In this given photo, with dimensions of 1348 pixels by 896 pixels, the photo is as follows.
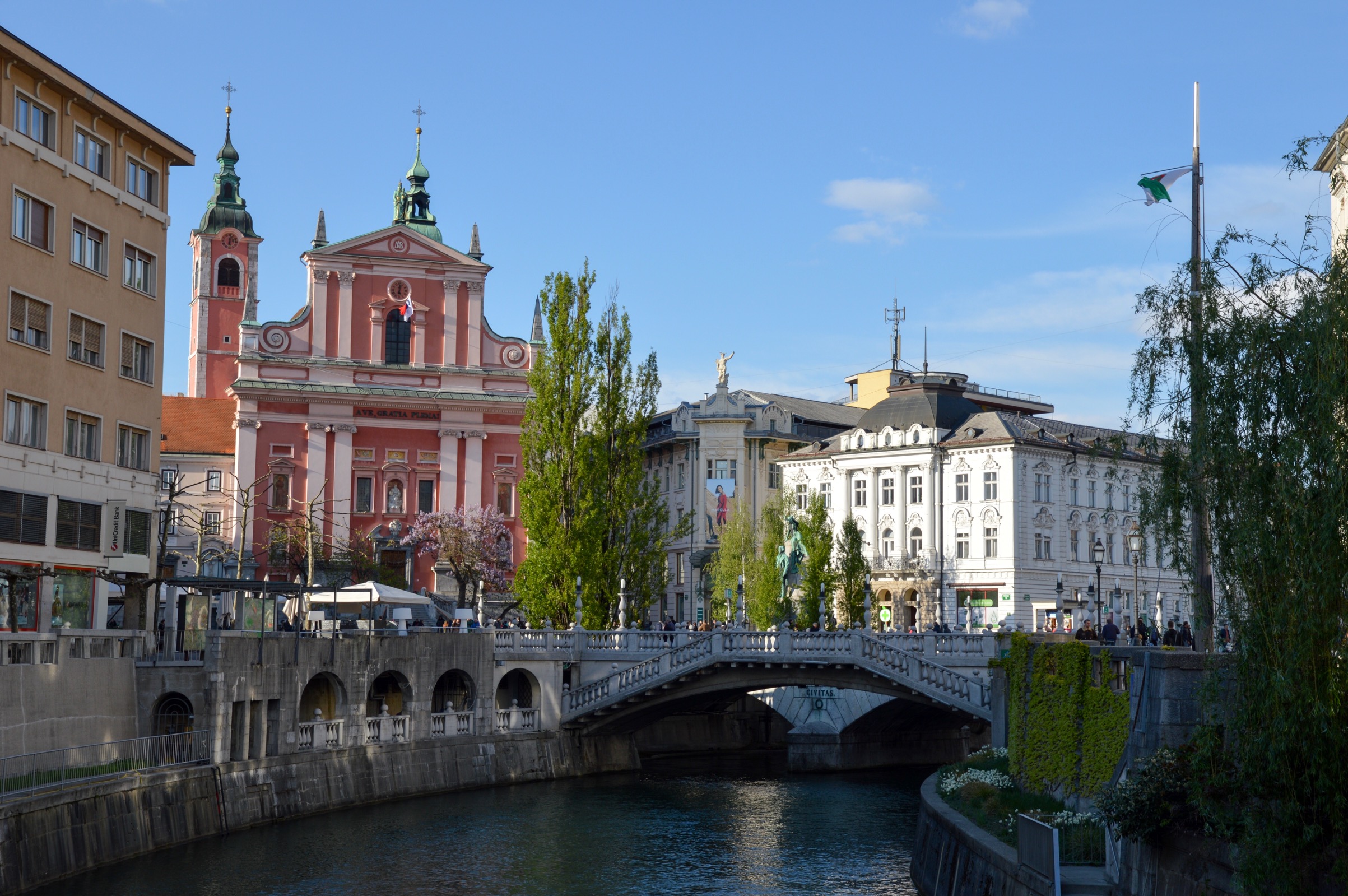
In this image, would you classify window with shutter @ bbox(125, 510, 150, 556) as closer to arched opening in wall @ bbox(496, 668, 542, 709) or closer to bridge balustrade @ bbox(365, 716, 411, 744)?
bridge balustrade @ bbox(365, 716, 411, 744)

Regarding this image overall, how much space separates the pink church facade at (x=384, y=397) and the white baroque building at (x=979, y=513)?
61.2 ft

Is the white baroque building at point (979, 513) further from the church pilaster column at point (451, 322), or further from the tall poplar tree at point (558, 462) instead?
the tall poplar tree at point (558, 462)

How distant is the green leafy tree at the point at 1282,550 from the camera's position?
17.4 metres

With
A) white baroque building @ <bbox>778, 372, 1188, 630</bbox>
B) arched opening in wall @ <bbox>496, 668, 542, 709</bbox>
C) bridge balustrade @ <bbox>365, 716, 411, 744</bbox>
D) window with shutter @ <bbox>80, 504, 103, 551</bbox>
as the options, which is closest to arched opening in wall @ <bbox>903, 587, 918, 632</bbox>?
white baroque building @ <bbox>778, 372, 1188, 630</bbox>

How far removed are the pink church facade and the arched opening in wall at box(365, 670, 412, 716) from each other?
1146 inches

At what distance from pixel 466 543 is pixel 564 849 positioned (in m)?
43.0

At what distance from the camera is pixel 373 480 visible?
268 feet

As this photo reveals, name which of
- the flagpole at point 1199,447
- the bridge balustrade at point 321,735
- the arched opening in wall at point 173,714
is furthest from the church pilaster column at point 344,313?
the flagpole at point 1199,447

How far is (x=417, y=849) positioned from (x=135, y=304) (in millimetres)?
17665

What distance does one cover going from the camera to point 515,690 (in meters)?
54.9

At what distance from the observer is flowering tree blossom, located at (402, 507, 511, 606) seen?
259 feet

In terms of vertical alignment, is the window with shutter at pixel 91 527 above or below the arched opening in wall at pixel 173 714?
above

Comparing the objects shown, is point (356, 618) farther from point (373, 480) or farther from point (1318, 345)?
point (1318, 345)

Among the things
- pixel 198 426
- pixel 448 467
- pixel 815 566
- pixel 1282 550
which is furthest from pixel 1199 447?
pixel 198 426
